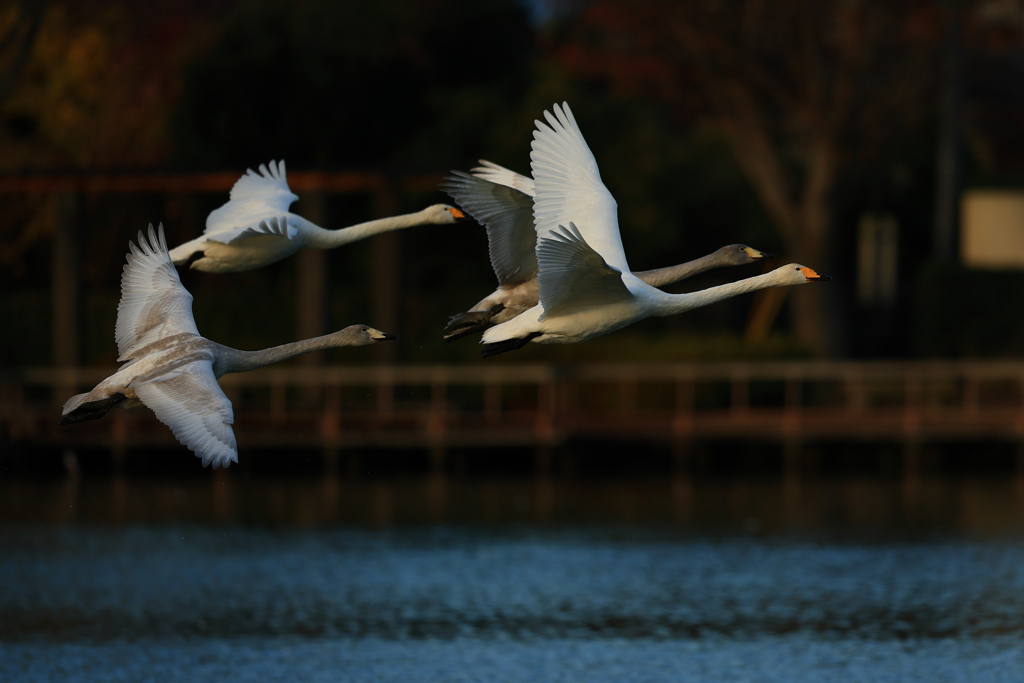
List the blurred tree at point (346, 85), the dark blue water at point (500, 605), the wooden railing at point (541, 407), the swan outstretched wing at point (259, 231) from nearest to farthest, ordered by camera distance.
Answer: the swan outstretched wing at point (259, 231)
the dark blue water at point (500, 605)
the wooden railing at point (541, 407)
the blurred tree at point (346, 85)

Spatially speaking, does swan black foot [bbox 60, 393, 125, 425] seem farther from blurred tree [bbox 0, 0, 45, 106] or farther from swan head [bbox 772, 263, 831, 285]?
blurred tree [bbox 0, 0, 45, 106]

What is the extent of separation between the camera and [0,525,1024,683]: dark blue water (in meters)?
21.8

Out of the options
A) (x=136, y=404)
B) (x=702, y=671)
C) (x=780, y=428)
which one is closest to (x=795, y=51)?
(x=780, y=428)

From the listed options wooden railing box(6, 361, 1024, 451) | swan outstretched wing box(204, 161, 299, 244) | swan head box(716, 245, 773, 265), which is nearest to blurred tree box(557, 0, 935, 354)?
wooden railing box(6, 361, 1024, 451)

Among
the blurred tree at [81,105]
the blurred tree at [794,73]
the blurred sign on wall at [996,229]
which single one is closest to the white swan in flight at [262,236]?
the blurred tree at [794,73]

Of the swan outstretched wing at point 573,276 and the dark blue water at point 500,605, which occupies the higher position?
the swan outstretched wing at point 573,276

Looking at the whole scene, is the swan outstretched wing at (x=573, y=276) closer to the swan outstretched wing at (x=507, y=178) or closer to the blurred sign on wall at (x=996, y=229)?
the swan outstretched wing at (x=507, y=178)

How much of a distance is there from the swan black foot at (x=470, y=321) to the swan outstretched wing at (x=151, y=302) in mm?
1852

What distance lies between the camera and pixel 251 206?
14.2 m

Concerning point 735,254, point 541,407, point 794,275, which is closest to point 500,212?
point 735,254

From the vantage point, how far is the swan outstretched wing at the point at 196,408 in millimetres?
11258

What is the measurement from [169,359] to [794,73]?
29589mm

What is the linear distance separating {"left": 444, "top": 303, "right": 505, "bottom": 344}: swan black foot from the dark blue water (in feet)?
28.2

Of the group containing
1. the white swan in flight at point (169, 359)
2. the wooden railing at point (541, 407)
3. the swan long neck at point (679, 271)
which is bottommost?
the wooden railing at point (541, 407)
